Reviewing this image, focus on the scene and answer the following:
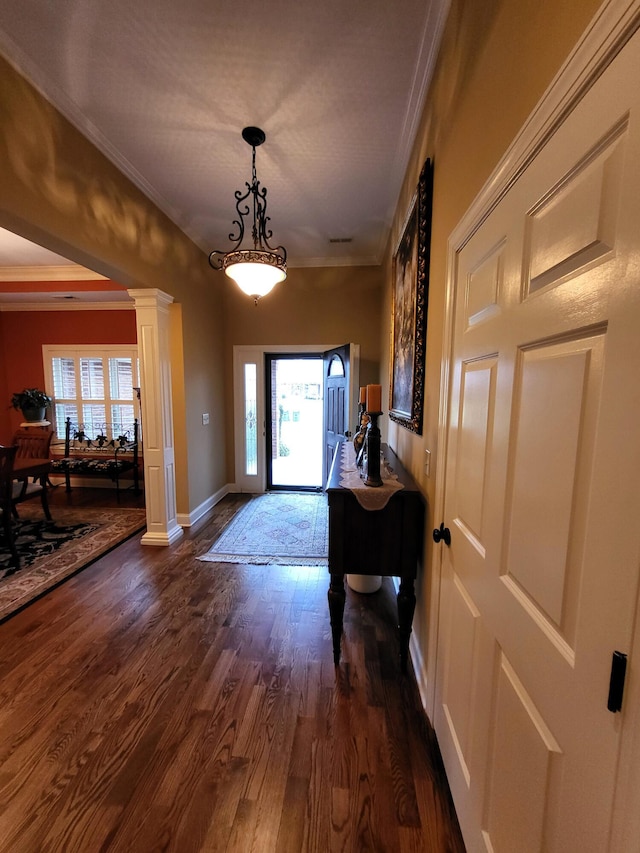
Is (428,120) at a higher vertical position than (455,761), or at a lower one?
higher

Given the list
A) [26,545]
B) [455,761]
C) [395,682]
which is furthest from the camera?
[26,545]

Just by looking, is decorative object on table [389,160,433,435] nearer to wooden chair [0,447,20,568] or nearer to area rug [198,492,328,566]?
area rug [198,492,328,566]

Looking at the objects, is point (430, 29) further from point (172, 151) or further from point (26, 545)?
point (26, 545)

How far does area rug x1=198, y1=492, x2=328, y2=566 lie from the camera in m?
2.98

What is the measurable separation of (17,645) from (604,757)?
270cm

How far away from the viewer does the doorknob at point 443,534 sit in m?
1.29

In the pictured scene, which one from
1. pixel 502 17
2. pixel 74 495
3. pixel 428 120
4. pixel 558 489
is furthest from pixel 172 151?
pixel 74 495

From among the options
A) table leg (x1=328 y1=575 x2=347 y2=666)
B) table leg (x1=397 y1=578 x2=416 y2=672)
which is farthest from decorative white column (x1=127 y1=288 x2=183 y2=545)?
table leg (x1=397 y1=578 x2=416 y2=672)

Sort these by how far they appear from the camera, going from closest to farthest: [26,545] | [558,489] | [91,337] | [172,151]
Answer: [558,489] → [172,151] → [26,545] → [91,337]

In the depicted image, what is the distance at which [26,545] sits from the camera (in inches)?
124

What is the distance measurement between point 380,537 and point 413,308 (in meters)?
1.27

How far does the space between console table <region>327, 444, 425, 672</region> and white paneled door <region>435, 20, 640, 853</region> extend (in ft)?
1.91

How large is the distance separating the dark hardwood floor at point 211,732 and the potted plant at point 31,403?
12.2 feet

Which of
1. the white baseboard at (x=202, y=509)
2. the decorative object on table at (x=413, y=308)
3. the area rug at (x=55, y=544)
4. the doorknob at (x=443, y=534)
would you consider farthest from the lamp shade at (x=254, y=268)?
the area rug at (x=55, y=544)
